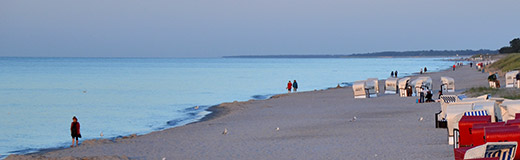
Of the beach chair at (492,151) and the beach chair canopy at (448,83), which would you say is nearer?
the beach chair at (492,151)

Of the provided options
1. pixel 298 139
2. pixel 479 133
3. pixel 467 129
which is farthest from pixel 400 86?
pixel 479 133

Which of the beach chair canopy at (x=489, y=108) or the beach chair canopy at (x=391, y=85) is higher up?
the beach chair canopy at (x=489, y=108)

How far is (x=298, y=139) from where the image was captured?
56.4 feet

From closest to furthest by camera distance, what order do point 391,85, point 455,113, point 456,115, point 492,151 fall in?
point 492,151 < point 456,115 < point 455,113 < point 391,85

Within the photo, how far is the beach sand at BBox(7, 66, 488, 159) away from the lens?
1436cm

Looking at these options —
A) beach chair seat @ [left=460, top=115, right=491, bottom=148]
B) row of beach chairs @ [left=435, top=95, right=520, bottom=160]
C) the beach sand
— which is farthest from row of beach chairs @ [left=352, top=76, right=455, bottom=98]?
beach chair seat @ [left=460, top=115, right=491, bottom=148]

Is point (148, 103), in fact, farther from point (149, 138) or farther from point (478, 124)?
point (478, 124)

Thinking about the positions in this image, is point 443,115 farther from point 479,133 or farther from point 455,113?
point 479,133

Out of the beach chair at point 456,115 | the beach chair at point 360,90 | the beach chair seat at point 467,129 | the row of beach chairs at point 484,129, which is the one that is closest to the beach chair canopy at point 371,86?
the beach chair at point 360,90

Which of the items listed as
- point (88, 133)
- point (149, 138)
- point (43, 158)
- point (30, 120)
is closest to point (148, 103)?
point (30, 120)

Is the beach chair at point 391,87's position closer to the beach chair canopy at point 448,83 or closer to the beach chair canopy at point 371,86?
the beach chair canopy at point 371,86

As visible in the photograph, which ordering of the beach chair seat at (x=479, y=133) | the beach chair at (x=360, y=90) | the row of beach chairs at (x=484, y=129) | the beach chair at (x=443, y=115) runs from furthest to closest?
the beach chair at (x=360, y=90)
the beach chair at (x=443, y=115)
the beach chair seat at (x=479, y=133)
the row of beach chairs at (x=484, y=129)

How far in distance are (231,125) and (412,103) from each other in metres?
9.33

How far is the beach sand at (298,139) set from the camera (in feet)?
47.1
